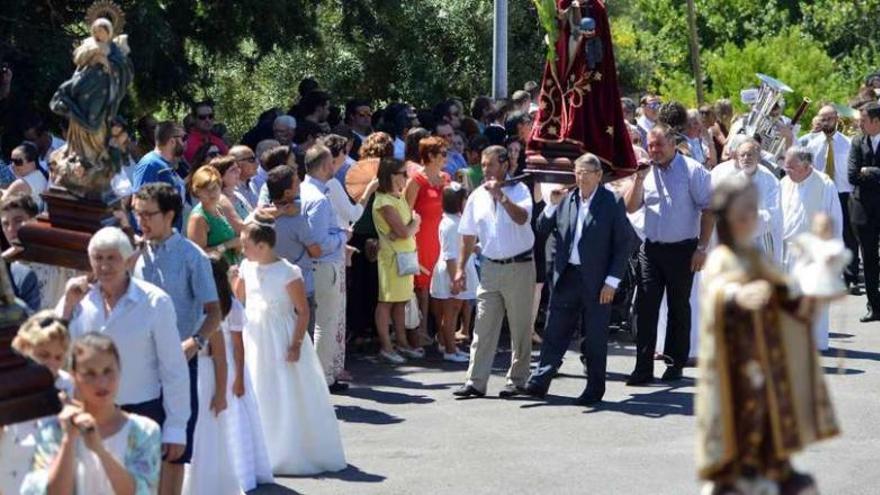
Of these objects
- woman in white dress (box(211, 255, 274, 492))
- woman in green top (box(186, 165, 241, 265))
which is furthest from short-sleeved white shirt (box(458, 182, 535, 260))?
woman in white dress (box(211, 255, 274, 492))

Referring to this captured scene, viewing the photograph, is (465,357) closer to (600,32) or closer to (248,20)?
(600,32)

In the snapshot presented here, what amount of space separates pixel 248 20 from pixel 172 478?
10053 millimetres

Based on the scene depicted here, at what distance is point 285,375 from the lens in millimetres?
11422

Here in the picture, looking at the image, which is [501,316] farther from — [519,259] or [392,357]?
[392,357]

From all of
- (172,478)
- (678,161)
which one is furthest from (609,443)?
(172,478)

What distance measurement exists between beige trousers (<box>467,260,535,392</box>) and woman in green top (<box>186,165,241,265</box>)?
2.58 meters

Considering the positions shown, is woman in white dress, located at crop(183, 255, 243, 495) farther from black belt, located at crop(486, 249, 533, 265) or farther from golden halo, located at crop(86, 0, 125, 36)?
black belt, located at crop(486, 249, 533, 265)

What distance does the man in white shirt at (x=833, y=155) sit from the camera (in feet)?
64.4

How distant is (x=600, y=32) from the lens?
14898mm

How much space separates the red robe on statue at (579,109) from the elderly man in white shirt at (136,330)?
6854 mm

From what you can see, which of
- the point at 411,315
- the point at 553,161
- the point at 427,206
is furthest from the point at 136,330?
the point at 427,206

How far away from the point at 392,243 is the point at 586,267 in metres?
2.29

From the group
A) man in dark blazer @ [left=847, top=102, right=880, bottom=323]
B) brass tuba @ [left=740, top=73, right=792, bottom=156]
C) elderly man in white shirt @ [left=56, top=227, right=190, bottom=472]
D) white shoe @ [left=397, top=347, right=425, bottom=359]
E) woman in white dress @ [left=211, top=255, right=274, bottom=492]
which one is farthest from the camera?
man in dark blazer @ [left=847, top=102, right=880, bottom=323]

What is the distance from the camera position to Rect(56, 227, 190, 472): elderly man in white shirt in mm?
8086
